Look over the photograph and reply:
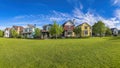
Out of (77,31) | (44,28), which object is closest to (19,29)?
(44,28)

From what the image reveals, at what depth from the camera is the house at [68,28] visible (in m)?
70.7

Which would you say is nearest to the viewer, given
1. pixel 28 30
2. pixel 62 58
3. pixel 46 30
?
pixel 62 58

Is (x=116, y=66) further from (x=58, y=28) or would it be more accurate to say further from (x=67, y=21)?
(x=67, y=21)

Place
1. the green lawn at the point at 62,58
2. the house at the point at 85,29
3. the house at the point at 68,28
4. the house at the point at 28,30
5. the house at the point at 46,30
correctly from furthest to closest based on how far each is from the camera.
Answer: the house at the point at 28,30, the house at the point at 46,30, the house at the point at 68,28, the house at the point at 85,29, the green lawn at the point at 62,58

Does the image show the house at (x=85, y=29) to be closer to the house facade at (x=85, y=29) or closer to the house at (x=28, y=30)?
the house facade at (x=85, y=29)

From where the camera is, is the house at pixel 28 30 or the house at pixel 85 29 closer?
the house at pixel 85 29

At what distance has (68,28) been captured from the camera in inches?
2805

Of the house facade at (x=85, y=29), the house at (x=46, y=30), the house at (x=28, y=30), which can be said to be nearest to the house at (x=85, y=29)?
the house facade at (x=85, y=29)

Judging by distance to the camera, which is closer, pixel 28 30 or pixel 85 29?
pixel 85 29

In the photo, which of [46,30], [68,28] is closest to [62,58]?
[68,28]

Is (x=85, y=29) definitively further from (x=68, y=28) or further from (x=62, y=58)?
(x=62, y=58)

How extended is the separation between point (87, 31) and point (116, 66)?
63271mm

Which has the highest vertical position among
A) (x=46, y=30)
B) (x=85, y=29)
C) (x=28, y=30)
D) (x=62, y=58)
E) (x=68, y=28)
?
(x=68, y=28)

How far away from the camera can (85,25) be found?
72000 millimetres
